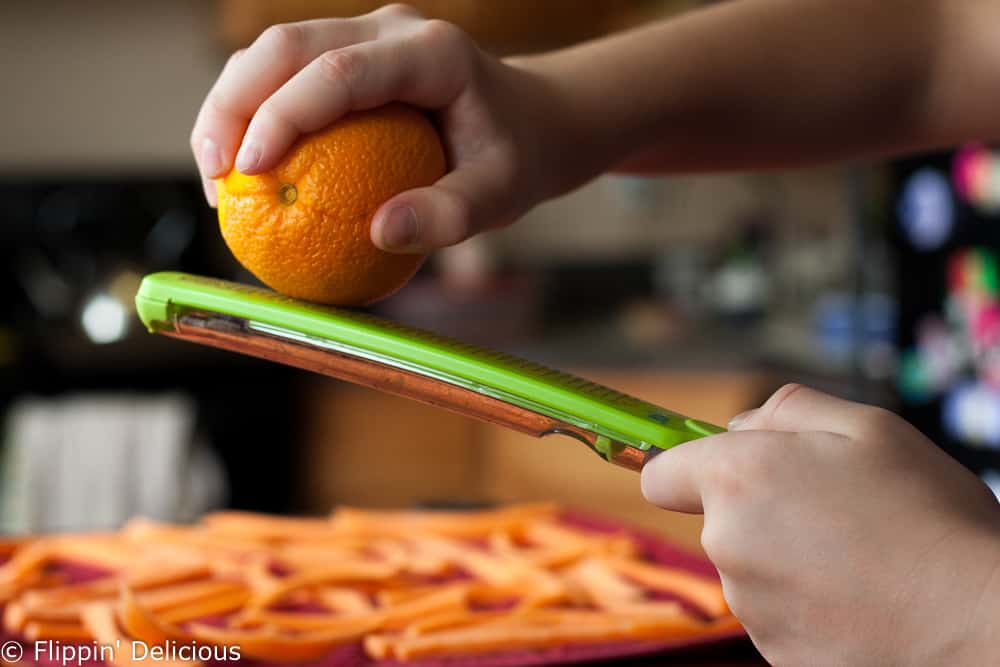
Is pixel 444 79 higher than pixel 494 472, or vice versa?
pixel 494 472

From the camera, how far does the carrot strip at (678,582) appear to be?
71 centimetres

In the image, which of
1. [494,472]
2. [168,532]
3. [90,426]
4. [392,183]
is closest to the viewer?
[392,183]

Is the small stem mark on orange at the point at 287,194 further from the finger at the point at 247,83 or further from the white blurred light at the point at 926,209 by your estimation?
the white blurred light at the point at 926,209

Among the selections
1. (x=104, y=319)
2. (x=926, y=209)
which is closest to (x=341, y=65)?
(x=926, y=209)

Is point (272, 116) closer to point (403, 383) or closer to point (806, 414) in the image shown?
point (403, 383)

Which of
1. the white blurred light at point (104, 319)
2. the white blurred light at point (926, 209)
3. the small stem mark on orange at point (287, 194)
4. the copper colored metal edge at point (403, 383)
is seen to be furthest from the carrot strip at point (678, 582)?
the white blurred light at point (104, 319)

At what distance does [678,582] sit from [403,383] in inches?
13.0

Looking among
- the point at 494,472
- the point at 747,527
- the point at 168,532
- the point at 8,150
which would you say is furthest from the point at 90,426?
the point at 747,527

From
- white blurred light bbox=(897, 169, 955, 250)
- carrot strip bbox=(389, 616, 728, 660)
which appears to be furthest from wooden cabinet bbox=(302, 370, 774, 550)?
carrot strip bbox=(389, 616, 728, 660)

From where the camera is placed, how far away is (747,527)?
0.41 m

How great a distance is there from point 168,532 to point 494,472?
1.90 metres

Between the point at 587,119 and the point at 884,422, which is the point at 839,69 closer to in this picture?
the point at 587,119

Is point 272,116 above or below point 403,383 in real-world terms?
above

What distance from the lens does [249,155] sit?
1.65ft
